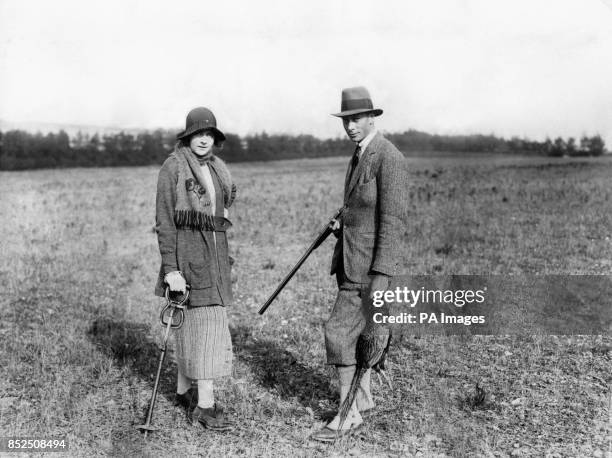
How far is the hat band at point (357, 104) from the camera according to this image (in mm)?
4074

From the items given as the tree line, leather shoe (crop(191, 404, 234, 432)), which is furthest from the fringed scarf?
the tree line

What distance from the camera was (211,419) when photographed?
445cm

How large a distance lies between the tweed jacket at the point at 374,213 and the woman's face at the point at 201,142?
1.08 m

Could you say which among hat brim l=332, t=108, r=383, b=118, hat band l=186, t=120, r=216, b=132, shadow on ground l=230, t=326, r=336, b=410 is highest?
hat brim l=332, t=108, r=383, b=118

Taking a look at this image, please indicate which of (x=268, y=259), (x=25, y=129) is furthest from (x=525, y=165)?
(x=25, y=129)

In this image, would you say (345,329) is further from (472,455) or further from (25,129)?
(25,129)

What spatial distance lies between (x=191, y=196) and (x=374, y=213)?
132 centimetres

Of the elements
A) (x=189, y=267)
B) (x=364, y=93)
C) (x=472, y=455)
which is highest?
(x=364, y=93)

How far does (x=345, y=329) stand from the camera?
4.25 metres

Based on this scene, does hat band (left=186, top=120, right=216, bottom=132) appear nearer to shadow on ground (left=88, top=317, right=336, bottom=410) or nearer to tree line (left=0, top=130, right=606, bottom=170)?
shadow on ground (left=88, top=317, right=336, bottom=410)

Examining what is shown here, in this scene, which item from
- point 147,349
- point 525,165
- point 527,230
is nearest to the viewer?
point 147,349

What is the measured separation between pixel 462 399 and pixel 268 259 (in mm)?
5730

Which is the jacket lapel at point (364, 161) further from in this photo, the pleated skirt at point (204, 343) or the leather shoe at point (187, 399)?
the leather shoe at point (187, 399)

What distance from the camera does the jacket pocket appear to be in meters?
4.39
